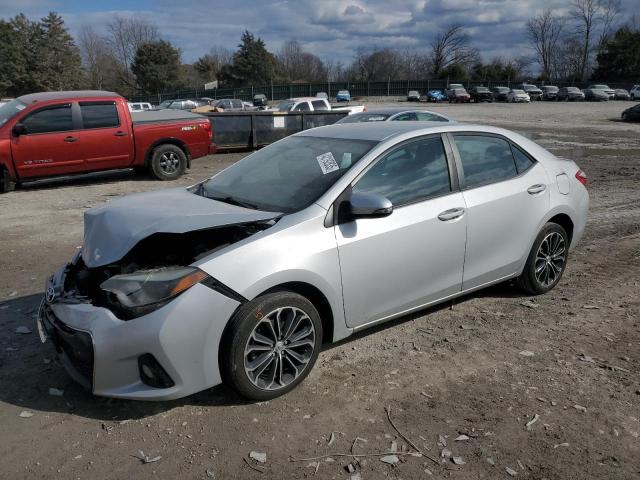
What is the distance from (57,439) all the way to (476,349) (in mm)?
2851

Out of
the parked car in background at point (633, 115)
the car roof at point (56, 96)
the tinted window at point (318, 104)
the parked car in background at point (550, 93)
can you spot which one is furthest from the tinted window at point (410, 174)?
the parked car in background at point (550, 93)

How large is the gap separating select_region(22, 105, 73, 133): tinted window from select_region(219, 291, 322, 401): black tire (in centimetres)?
887

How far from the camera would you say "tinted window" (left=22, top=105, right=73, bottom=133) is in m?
10.3

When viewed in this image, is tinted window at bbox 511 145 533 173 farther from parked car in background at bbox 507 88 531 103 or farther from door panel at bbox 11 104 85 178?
parked car in background at bbox 507 88 531 103

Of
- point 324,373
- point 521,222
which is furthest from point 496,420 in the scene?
point 521,222

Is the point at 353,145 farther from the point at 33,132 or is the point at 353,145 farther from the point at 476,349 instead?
the point at 33,132

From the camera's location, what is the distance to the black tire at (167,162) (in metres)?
11.7

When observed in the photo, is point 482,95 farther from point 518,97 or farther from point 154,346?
point 154,346

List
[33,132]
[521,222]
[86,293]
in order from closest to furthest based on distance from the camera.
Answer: [86,293], [521,222], [33,132]

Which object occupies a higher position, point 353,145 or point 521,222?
point 353,145

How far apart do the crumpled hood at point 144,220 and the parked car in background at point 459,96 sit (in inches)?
2445

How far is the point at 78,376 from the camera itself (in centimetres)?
323

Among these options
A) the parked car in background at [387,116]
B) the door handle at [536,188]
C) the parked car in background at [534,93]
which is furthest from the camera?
the parked car in background at [534,93]

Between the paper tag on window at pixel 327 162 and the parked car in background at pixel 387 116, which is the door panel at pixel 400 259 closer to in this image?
the paper tag on window at pixel 327 162
